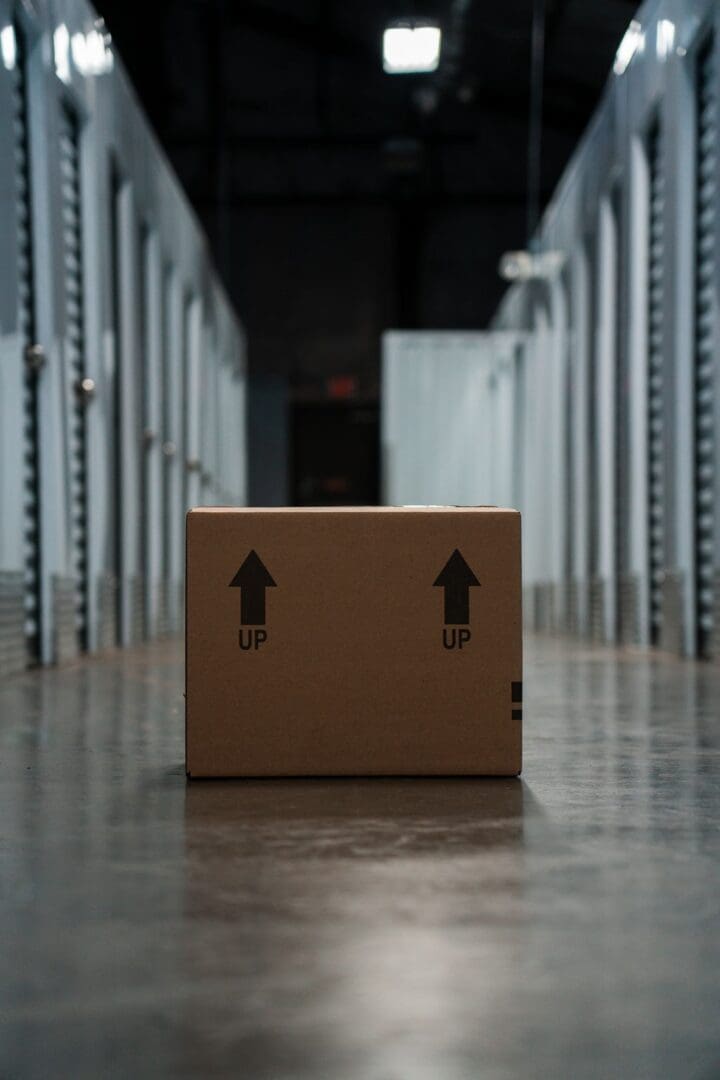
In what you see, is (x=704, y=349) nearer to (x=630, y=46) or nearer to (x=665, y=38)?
(x=665, y=38)

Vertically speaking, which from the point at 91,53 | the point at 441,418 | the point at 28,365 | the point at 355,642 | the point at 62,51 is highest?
the point at 91,53

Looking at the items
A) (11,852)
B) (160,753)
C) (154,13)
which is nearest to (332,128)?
(154,13)

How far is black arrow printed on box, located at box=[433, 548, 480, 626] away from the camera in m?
2.84

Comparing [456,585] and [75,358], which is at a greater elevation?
[75,358]

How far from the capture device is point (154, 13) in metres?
14.5

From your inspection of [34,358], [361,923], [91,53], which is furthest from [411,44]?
[361,923]

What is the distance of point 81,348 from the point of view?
7.78 metres

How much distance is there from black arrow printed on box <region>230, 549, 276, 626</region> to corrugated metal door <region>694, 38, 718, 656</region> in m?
4.43

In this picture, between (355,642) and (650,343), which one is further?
(650,343)

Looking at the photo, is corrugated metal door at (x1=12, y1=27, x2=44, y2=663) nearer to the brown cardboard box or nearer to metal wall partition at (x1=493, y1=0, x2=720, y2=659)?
metal wall partition at (x1=493, y1=0, x2=720, y2=659)

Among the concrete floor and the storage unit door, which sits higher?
the storage unit door

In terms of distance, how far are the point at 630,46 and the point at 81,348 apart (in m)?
3.91

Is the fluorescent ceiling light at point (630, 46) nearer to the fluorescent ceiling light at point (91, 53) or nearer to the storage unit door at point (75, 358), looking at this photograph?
the fluorescent ceiling light at point (91, 53)

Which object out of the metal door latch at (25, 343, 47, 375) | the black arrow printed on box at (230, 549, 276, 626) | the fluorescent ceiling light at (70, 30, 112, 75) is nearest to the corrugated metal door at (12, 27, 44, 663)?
the metal door latch at (25, 343, 47, 375)
